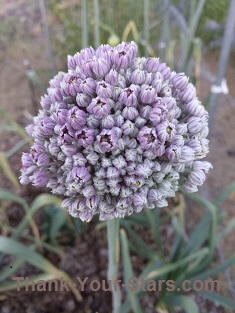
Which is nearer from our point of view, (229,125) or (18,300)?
(18,300)

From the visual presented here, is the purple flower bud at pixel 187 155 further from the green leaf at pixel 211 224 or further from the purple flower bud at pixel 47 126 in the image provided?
the green leaf at pixel 211 224

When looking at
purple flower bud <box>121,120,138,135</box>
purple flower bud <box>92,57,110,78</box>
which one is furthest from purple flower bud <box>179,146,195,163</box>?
purple flower bud <box>92,57,110,78</box>

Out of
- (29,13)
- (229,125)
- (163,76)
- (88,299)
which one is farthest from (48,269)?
(29,13)

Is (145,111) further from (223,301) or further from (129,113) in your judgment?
(223,301)

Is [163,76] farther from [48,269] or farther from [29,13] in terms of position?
[29,13]

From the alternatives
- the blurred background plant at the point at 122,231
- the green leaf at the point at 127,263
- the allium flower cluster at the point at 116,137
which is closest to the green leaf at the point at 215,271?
the blurred background plant at the point at 122,231

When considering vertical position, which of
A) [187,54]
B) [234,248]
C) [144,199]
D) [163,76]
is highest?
[187,54]

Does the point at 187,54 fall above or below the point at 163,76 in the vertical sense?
above
